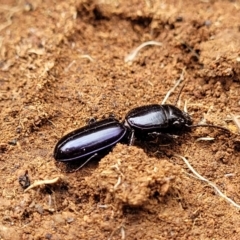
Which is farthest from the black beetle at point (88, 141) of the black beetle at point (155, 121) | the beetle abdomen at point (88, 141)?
the black beetle at point (155, 121)

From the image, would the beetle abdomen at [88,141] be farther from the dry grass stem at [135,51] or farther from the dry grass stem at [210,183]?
the dry grass stem at [135,51]

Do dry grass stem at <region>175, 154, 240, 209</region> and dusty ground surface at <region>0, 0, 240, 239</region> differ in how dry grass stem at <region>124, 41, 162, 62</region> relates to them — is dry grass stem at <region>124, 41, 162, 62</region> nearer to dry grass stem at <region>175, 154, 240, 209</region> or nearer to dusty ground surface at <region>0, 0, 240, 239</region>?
dusty ground surface at <region>0, 0, 240, 239</region>

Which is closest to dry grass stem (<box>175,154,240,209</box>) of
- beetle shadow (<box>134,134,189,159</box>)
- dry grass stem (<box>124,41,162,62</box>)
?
beetle shadow (<box>134,134,189,159</box>)

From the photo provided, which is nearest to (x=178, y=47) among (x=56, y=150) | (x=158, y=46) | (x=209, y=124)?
(x=158, y=46)

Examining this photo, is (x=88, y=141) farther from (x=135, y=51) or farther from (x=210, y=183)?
(x=135, y=51)

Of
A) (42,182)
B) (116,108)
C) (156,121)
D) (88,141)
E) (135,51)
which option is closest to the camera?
(42,182)

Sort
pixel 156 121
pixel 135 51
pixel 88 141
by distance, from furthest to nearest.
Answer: pixel 135 51 → pixel 156 121 → pixel 88 141

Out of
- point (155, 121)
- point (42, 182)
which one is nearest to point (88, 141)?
point (42, 182)
